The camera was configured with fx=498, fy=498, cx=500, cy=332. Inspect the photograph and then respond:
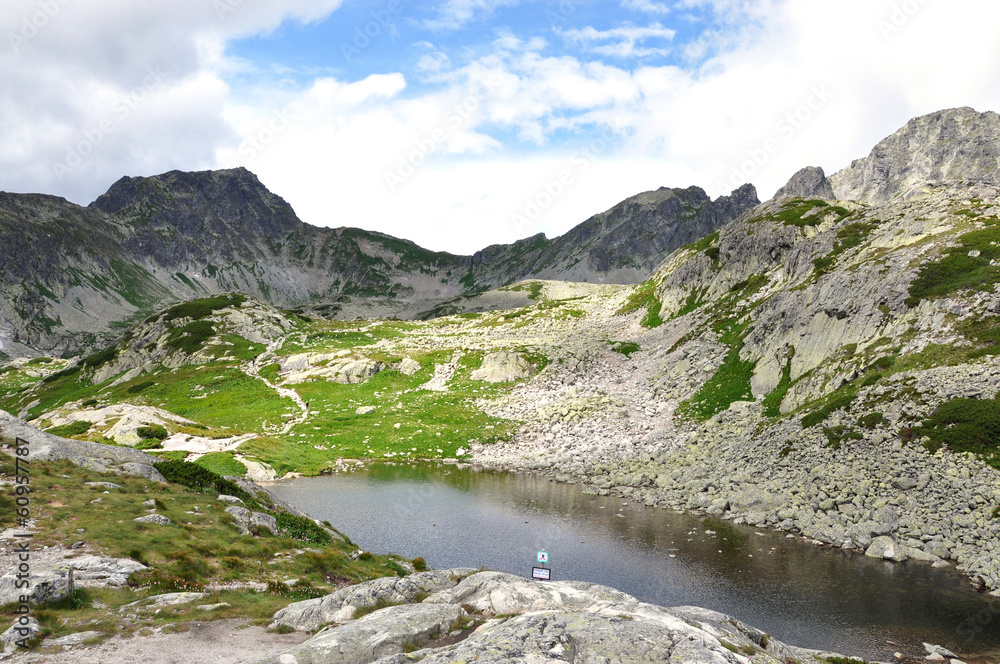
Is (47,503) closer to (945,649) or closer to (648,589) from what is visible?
(648,589)

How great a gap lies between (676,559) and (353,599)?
25.6 meters

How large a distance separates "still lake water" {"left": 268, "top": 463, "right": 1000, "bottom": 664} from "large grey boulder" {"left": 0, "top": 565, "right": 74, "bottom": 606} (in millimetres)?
21655

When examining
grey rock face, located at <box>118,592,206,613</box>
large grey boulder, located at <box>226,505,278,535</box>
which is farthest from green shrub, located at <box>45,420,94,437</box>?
grey rock face, located at <box>118,592,206,613</box>

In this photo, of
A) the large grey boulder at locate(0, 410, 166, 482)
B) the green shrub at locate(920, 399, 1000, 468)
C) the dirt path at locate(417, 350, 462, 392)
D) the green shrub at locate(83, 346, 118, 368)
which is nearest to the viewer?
the large grey boulder at locate(0, 410, 166, 482)

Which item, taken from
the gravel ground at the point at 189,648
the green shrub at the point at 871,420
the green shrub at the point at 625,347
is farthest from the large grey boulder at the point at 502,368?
the gravel ground at the point at 189,648

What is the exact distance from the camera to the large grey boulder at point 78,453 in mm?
31933

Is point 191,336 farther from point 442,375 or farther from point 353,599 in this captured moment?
point 353,599

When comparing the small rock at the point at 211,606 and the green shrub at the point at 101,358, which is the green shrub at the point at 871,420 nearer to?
the small rock at the point at 211,606

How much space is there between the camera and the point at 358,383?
91.8m

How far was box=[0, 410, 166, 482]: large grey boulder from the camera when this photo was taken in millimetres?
31933

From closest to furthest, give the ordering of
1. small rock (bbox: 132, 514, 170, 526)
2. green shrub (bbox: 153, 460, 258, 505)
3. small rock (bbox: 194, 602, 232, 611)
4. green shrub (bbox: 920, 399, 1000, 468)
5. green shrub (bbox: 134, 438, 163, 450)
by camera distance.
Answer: small rock (bbox: 194, 602, 232, 611), small rock (bbox: 132, 514, 170, 526), green shrub (bbox: 153, 460, 258, 505), green shrub (bbox: 920, 399, 1000, 468), green shrub (bbox: 134, 438, 163, 450)

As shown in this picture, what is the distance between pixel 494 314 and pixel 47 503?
156217mm

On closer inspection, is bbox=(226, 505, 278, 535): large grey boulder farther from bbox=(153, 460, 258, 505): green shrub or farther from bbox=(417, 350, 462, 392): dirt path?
bbox=(417, 350, 462, 392): dirt path

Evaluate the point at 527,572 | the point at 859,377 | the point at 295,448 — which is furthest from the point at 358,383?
the point at 859,377
